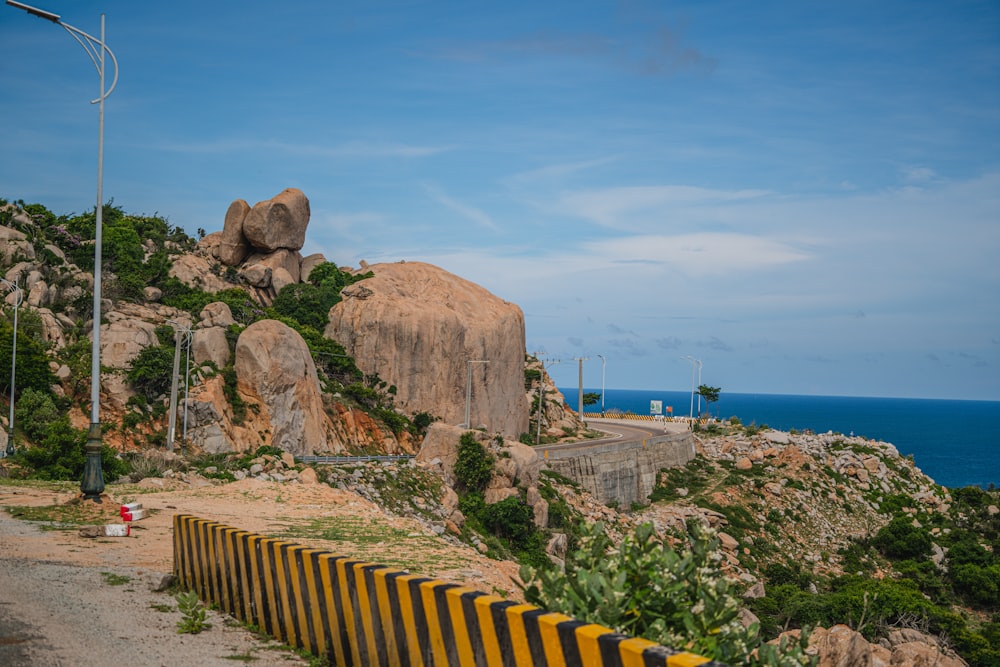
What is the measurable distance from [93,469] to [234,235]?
1833 inches

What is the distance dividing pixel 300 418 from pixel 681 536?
22482mm

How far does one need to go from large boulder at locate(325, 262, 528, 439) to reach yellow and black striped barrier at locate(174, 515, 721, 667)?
4297 centimetres

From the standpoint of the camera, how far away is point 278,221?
62.1 metres

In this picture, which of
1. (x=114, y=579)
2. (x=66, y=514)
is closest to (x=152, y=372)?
(x=66, y=514)

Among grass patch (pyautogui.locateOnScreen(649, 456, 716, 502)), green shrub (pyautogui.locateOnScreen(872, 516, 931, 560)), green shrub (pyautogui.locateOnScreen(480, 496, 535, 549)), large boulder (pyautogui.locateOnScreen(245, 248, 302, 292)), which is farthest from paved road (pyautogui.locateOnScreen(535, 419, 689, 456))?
large boulder (pyautogui.locateOnScreen(245, 248, 302, 292))

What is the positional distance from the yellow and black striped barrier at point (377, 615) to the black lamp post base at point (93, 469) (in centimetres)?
809

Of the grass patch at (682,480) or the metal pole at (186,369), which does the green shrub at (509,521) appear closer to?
the metal pole at (186,369)

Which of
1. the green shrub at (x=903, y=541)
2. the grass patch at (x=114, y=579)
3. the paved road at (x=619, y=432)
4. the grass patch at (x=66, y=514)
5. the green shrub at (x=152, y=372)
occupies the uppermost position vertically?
the green shrub at (x=152, y=372)

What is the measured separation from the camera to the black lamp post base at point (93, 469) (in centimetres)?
1838

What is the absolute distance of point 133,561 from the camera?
14.0 m

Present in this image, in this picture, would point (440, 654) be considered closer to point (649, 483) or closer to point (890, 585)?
point (890, 585)

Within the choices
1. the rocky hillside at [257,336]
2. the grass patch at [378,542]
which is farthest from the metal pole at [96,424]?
the rocky hillside at [257,336]

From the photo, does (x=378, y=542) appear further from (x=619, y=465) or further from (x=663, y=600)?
(x=619, y=465)

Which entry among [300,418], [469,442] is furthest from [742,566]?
[300,418]
